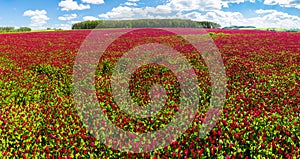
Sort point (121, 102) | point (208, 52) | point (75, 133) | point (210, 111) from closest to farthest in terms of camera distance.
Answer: point (75, 133) → point (210, 111) → point (121, 102) → point (208, 52)

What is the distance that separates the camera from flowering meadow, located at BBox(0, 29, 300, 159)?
582 cm

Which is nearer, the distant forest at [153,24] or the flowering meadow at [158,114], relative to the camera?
the flowering meadow at [158,114]

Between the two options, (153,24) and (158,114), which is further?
(153,24)

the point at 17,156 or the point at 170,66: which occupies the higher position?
the point at 170,66

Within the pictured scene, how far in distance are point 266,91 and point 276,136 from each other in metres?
3.22

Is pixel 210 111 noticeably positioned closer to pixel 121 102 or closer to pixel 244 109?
pixel 244 109

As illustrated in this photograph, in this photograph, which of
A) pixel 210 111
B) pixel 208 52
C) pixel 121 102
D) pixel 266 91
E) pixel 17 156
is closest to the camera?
pixel 17 156

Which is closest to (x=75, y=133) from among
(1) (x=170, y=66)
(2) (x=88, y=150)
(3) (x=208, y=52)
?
(2) (x=88, y=150)

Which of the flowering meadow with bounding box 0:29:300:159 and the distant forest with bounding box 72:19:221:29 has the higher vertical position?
the distant forest with bounding box 72:19:221:29

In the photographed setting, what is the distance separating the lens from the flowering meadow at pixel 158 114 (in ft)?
19.1

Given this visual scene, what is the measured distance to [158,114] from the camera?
7.47 meters

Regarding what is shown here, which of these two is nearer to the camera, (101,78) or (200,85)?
(200,85)

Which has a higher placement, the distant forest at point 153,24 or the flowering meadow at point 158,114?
the distant forest at point 153,24

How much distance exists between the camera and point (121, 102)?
8.32 meters
